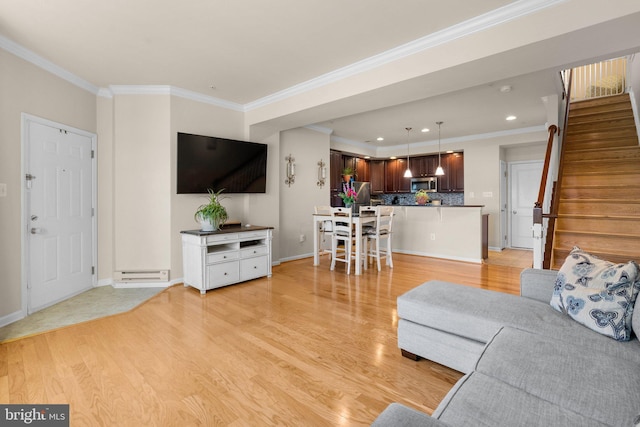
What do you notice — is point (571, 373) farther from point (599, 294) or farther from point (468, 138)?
point (468, 138)

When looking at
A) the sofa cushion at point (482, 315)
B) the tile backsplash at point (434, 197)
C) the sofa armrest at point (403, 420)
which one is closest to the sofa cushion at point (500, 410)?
the sofa armrest at point (403, 420)

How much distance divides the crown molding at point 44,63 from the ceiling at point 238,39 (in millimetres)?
63

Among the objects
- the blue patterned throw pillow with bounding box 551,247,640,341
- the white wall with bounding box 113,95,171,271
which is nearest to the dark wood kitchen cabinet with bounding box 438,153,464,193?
the blue patterned throw pillow with bounding box 551,247,640,341

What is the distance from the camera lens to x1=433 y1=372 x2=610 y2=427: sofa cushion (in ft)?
3.30

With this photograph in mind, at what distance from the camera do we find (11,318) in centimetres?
294

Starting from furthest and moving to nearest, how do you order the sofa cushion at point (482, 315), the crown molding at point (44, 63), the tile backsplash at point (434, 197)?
the tile backsplash at point (434, 197)
the crown molding at point (44, 63)
the sofa cushion at point (482, 315)

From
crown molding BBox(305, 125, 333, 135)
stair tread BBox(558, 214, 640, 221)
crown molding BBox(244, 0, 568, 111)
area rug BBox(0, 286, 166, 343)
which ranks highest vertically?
crown molding BBox(305, 125, 333, 135)

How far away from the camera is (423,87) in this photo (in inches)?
128

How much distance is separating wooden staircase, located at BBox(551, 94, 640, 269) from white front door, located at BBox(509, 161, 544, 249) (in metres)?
1.52

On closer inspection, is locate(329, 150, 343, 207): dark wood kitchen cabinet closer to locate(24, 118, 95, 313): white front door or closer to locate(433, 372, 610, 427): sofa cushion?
locate(24, 118, 95, 313): white front door

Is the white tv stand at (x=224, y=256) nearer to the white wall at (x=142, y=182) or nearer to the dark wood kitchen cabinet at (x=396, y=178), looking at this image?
the white wall at (x=142, y=182)

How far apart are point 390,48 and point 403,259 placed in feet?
12.6

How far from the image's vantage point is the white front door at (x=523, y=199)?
6.80 m

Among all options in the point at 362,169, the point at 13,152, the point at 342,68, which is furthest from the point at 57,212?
the point at 362,169
